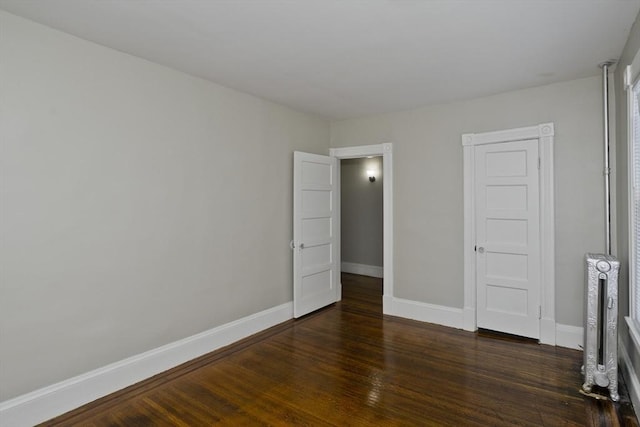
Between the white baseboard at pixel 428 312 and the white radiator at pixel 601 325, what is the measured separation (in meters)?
1.43

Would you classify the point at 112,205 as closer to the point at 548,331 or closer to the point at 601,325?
the point at 601,325

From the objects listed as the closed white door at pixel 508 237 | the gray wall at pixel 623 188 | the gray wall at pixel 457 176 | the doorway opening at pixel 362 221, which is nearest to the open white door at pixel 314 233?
the gray wall at pixel 457 176

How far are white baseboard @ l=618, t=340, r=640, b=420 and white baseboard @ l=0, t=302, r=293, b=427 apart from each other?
328cm

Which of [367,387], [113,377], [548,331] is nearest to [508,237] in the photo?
[548,331]

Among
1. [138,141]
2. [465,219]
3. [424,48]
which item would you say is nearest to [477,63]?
[424,48]

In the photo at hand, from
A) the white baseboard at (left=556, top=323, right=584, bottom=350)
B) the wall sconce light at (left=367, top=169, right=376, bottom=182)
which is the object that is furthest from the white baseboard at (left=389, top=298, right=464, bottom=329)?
the wall sconce light at (left=367, top=169, right=376, bottom=182)

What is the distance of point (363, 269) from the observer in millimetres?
7148

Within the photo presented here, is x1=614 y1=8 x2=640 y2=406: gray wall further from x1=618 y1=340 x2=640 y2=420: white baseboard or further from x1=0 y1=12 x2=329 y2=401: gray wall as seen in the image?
x1=0 y1=12 x2=329 y2=401: gray wall

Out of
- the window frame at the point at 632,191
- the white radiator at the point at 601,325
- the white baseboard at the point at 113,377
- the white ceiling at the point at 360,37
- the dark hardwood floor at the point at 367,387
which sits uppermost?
the white ceiling at the point at 360,37

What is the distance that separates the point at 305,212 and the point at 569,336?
3140 millimetres

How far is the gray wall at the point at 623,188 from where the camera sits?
8.57 ft

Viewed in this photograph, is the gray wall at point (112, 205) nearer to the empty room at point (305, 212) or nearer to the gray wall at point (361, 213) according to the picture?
the empty room at point (305, 212)

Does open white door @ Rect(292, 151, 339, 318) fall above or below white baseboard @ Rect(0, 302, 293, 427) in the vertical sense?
above

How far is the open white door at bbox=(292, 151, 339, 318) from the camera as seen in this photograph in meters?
4.38
